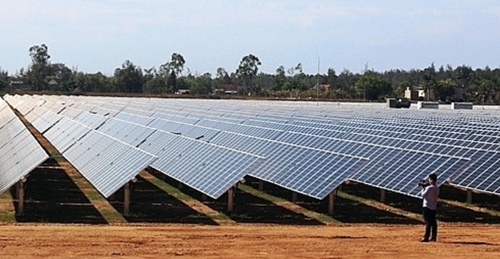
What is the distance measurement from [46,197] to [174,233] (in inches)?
301

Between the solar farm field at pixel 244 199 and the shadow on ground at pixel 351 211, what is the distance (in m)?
0.04

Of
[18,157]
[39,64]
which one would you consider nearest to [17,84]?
[39,64]

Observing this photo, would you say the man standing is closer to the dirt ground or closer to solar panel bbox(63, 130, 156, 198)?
the dirt ground

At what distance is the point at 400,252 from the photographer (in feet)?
41.8

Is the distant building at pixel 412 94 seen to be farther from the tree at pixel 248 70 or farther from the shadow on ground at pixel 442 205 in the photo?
the shadow on ground at pixel 442 205

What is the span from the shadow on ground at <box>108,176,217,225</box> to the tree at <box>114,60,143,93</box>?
106181 mm

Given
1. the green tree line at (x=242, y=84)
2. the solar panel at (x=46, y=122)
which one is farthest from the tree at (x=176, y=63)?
the solar panel at (x=46, y=122)

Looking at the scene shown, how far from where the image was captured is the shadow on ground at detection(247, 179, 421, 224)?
62.4 feet

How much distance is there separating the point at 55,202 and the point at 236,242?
8.38 meters

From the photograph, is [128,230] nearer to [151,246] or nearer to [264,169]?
[151,246]

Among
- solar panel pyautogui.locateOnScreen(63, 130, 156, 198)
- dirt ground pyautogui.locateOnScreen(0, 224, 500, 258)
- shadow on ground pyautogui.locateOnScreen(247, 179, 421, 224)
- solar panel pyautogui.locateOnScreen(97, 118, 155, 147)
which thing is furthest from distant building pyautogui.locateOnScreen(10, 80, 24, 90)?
dirt ground pyautogui.locateOnScreen(0, 224, 500, 258)

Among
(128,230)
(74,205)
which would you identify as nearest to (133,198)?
(74,205)

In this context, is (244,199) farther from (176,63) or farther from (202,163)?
(176,63)

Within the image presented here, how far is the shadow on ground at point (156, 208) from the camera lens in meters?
18.3
